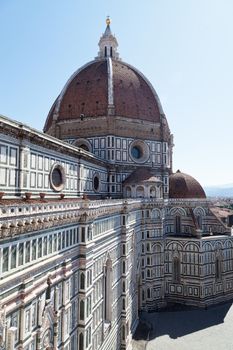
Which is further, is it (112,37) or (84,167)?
(112,37)

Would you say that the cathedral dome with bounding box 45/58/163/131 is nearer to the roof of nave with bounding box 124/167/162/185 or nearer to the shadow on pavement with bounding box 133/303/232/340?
the roof of nave with bounding box 124/167/162/185

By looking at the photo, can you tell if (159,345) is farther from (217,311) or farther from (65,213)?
(65,213)

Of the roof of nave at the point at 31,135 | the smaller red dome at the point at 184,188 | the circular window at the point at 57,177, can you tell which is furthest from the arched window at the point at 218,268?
the circular window at the point at 57,177

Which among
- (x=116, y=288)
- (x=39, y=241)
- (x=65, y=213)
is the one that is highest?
(x=65, y=213)

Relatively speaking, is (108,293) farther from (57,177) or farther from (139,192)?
(139,192)

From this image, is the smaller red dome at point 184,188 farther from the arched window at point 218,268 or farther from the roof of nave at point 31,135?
the roof of nave at point 31,135

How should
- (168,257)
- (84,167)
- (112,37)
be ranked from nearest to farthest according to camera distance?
(84,167), (168,257), (112,37)

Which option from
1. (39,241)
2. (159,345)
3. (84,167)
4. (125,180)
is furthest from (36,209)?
(125,180)
